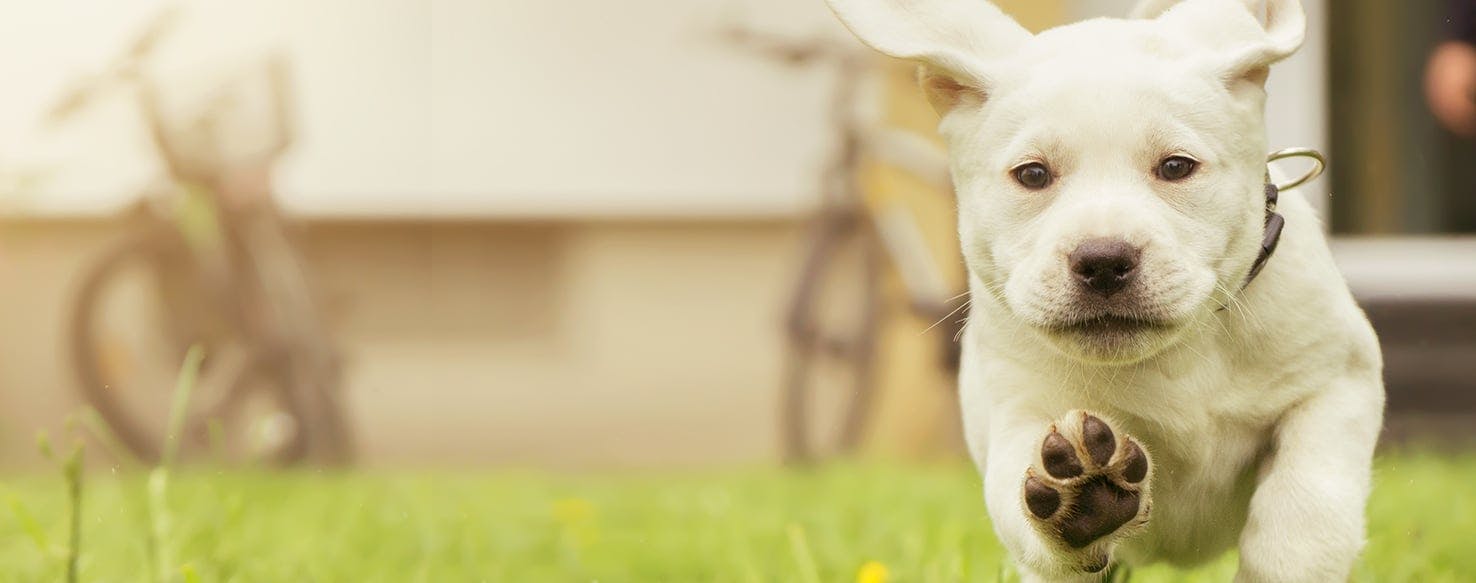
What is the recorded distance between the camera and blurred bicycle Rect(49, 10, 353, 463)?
7.78 m

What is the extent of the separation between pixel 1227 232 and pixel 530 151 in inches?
288

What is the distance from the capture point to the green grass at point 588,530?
2.78 meters

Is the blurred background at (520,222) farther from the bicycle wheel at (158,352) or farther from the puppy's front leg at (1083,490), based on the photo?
the puppy's front leg at (1083,490)

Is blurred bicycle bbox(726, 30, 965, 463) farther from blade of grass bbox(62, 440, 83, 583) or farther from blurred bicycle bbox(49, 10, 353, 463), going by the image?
blade of grass bbox(62, 440, 83, 583)

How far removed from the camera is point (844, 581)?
2.93m

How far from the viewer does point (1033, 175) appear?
71.7 inches

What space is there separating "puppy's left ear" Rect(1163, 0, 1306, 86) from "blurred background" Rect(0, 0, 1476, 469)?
5314mm

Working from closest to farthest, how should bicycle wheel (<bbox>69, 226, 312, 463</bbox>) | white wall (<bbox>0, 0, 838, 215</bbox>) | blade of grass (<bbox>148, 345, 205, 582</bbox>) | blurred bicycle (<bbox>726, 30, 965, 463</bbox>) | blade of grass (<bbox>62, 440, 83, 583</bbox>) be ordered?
blade of grass (<bbox>62, 440, 83, 583</bbox>) → blade of grass (<bbox>148, 345, 205, 582</bbox>) → blurred bicycle (<bbox>726, 30, 965, 463</bbox>) → bicycle wheel (<bbox>69, 226, 312, 463</bbox>) → white wall (<bbox>0, 0, 838, 215</bbox>)

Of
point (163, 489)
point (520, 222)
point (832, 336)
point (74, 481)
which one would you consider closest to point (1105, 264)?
point (74, 481)

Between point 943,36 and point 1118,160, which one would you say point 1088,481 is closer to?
point 1118,160

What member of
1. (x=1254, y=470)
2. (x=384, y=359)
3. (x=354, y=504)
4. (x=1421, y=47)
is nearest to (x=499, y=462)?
(x=384, y=359)

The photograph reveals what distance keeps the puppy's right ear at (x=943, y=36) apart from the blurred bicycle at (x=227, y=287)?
6.02 metres

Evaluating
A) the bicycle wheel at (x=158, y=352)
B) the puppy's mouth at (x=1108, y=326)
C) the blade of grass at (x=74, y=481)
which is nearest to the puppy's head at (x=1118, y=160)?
the puppy's mouth at (x=1108, y=326)

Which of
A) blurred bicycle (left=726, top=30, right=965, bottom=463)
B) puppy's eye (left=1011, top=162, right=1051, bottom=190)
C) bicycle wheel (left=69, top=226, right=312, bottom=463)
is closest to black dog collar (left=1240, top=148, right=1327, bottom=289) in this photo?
puppy's eye (left=1011, top=162, right=1051, bottom=190)
